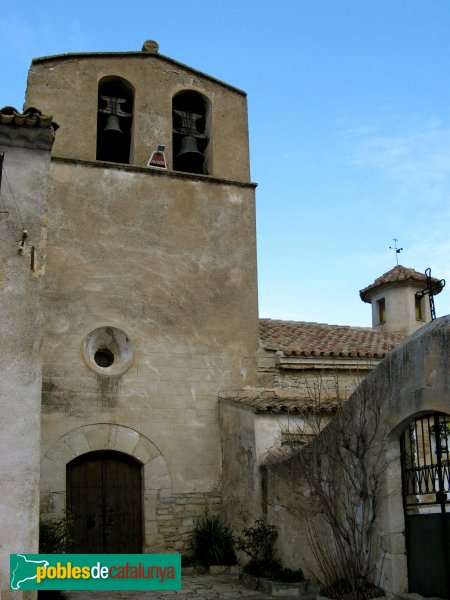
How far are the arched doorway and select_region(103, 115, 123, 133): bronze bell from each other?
6096 mm

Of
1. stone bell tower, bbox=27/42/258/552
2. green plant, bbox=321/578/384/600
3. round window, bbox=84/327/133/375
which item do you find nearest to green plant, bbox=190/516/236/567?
stone bell tower, bbox=27/42/258/552

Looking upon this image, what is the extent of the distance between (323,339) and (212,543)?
5.19 m

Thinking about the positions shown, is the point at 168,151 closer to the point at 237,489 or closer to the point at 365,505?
the point at 237,489

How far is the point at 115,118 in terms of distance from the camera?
14.1m

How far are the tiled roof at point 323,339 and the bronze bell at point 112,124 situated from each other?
16.4 feet

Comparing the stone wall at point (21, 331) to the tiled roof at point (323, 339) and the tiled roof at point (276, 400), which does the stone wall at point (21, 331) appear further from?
the tiled roof at point (323, 339)

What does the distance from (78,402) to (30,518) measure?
465 centimetres

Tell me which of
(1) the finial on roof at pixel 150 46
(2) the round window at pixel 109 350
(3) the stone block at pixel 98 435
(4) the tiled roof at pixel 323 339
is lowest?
(3) the stone block at pixel 98 435

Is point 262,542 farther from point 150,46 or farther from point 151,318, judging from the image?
point 150,46

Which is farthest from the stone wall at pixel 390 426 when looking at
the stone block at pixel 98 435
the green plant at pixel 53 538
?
the stone block at pixel 98 435

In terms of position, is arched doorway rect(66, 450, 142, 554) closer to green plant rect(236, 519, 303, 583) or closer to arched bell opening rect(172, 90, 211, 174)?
green plant rect(236, 519, 303, 583)

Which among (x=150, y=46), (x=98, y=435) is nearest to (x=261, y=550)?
(x=98, y=435)

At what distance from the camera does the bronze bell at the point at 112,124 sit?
1388 cm

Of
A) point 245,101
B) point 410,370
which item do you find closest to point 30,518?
point 410,370
